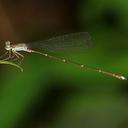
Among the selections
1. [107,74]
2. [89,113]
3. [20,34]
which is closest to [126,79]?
[107,74]

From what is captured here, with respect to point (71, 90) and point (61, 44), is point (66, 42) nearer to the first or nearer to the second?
point (61, 44)

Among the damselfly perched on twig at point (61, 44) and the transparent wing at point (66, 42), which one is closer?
the damselfly perched on twig at point (61, 44)

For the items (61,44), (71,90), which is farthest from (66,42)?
(71,90)

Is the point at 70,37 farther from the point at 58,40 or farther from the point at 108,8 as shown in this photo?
the point at 108,8

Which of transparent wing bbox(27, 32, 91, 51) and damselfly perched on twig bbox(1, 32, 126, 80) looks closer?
damselfly perched on twig bbox(1, 32, 126, 80)

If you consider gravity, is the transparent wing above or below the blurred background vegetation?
above

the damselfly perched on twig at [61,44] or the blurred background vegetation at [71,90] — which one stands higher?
the damselfly perched on twig at [61,44]

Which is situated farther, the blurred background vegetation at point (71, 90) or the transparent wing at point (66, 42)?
the transparent wing at point (66, 42)

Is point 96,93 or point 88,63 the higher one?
point 88,63
